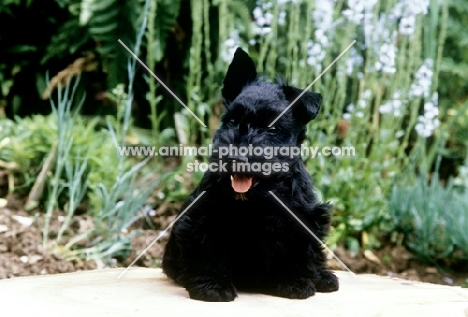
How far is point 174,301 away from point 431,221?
8.05ft

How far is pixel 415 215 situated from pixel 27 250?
8.26 ft

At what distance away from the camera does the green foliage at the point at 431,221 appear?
4.27 m

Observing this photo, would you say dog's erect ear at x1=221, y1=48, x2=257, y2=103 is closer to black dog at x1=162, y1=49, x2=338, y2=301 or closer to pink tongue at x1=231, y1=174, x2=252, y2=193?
black dog at x1=162, y1=49, x2=338, y2=301

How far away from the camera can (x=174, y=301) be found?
2396 millimetres

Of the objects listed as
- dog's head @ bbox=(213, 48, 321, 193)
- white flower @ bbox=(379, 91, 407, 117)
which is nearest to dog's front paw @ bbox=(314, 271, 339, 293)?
dog's head @ bbox=(213, 48, 321, 193)

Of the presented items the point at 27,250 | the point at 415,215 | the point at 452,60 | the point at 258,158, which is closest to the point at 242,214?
the point at 258,158

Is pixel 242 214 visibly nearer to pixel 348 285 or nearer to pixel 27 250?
pixel 348 285

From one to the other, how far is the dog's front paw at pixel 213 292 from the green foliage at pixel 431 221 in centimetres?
227

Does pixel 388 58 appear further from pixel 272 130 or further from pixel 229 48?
pixel 272 130

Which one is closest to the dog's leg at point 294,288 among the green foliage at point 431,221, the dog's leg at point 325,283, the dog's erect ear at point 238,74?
Answer: the dog's leg at point 325,283

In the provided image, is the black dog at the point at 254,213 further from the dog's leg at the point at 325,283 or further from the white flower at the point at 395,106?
the white flower at the point at 395,106

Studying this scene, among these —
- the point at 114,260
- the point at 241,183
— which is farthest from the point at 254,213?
the point at 114,260

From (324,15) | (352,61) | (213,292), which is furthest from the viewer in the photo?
(352,61)

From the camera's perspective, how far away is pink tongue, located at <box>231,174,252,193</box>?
2.32 m
